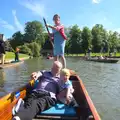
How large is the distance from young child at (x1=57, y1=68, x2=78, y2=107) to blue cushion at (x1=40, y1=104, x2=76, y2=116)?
16 centimetres

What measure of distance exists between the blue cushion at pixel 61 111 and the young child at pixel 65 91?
164 mm

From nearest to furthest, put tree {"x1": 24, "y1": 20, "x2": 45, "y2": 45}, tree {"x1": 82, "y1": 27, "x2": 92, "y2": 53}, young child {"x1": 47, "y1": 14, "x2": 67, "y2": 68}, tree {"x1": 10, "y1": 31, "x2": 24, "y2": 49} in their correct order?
young child {"x1": 47, "y1": 14, "x2": 67, "y2": 68}, tree {"x1": 82, "y1": 27, "x2": 92, "y2": 53}, tree {"x1": 24, "y1": 20, "x2": 45, "y2": 45}, tree {"x1": 10, "y1": 31, "x2": 24, "y2": 49}

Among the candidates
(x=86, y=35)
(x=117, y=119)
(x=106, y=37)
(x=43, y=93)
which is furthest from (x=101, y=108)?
(x=106, y=37)

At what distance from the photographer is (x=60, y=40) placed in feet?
27.3

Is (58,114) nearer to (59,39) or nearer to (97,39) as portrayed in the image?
(59,39)

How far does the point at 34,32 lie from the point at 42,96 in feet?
293

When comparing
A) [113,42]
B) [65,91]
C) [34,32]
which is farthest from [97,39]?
[65,91]

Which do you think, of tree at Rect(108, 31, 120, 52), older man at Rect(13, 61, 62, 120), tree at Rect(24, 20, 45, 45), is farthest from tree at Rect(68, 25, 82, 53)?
A: older man at Rect(13, 61, 62, 120)

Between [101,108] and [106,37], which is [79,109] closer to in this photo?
[101,108]

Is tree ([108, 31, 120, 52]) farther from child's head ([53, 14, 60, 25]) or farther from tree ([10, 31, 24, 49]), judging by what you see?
child's head ([53, 14, 60, 25])

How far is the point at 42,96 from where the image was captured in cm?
479

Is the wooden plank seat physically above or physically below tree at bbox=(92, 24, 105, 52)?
below

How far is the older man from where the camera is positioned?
4.11 metres

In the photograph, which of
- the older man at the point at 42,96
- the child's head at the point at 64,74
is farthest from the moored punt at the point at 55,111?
the child's head at the point at 64,74
